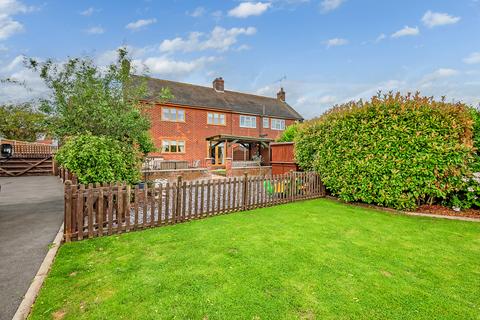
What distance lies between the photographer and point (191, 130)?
25.7 meters

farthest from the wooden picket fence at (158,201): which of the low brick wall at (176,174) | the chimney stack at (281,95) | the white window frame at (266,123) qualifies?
the chimney stack at (281,95)

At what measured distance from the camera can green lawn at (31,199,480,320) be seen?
110 inches

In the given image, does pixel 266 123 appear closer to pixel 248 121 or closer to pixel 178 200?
pixel 248 121

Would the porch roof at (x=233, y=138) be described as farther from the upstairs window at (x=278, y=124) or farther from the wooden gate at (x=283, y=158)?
the upstairs window at (x=278, y=124)

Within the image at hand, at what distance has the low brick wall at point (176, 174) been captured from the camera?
15.6m

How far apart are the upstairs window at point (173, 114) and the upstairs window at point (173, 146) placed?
2.30m

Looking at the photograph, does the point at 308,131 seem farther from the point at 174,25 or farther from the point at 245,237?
the point at 174,25

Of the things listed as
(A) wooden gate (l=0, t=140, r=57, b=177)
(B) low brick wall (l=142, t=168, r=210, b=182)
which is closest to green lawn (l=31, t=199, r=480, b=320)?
(B) low brick wall (l=142, t=168, r=210, b=182)

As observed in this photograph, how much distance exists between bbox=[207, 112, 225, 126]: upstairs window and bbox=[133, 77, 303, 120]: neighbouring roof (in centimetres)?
80

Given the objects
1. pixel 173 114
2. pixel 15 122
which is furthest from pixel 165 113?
pixel 15 122

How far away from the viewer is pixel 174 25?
16.6 m

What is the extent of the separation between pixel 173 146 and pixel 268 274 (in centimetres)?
2252

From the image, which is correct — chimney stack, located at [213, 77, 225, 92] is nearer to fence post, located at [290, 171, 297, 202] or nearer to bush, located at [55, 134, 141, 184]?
fence post, located at [290, 171, 297, 202]

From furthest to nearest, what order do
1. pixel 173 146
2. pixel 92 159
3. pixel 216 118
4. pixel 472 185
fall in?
1. pixel 216 118
2. pixel 173 146
3. pixel 472 185
4. pixel 92 159
